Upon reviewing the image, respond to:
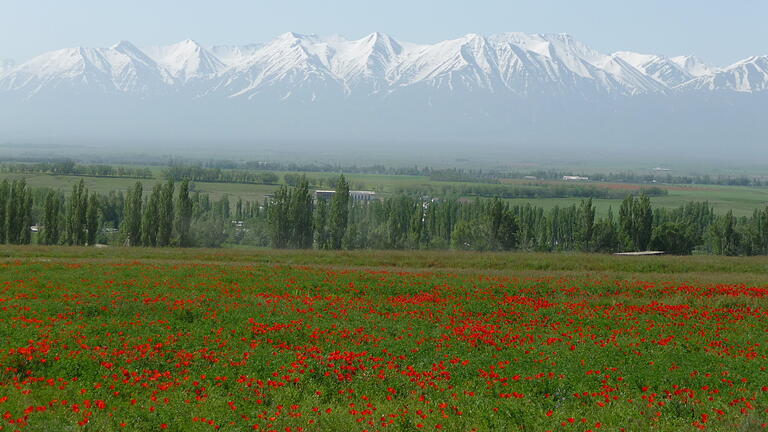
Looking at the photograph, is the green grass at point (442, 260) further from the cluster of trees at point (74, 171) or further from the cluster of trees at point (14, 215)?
the cluster of trees at point (74, 171)

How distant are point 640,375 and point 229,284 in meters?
14.2

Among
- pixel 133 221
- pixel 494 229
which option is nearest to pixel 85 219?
pixel 133 221

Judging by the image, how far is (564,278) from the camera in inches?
1070

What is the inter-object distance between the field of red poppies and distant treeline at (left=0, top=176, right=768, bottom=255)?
47841 mm

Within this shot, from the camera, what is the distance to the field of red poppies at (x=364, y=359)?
11820 millimetres

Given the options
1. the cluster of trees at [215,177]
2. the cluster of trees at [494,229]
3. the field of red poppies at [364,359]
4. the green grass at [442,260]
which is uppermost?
the cluster of trees at [215,177]

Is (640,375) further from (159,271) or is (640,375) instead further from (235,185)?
(235,185)

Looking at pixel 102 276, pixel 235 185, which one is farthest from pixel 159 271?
pixel 235 185

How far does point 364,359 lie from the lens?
14867 mm

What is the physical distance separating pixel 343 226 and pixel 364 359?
64193 millimetres

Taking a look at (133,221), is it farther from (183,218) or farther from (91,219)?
(183,218)

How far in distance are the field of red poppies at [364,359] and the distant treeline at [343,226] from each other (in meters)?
47.8

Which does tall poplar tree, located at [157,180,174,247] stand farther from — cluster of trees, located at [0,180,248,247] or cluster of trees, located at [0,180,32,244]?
cluster of trees, located at [0,180,32,244]

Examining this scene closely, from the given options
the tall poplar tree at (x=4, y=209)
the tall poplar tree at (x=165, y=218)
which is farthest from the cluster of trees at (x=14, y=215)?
the tall poplar tree at (x=165, y=218)
